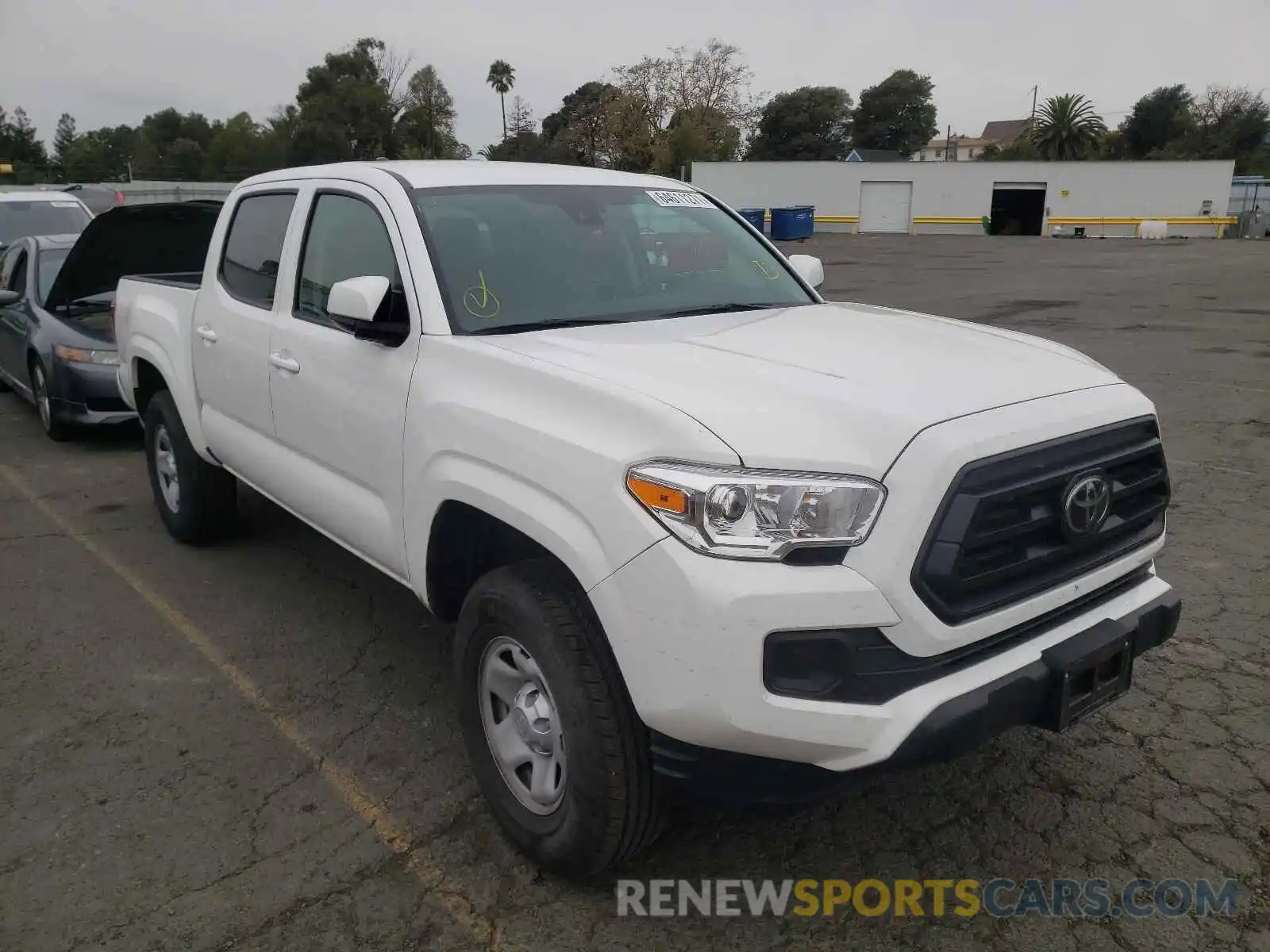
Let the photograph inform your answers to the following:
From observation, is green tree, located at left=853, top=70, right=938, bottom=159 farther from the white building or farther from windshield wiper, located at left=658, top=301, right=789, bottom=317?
windshield wiper, located at left=658, top=301, right=789, bottom=317

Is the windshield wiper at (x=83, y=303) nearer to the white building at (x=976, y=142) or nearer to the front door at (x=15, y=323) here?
the front door at (x=15, y=323)

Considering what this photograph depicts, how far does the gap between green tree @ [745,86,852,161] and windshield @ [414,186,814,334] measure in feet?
291

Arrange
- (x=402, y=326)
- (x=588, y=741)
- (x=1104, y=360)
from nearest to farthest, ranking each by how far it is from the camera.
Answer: (x=588, y=741), (x=402, y=326), (x=1104, y=360)

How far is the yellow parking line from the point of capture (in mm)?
2652

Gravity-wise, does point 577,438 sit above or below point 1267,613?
above

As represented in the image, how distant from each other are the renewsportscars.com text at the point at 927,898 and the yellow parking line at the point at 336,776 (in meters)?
0.42

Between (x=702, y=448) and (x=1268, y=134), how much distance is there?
90.3 meters

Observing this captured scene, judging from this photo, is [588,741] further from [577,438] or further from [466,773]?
[466,773]

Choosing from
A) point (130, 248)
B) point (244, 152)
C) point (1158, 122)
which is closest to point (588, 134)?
point (244, 152)

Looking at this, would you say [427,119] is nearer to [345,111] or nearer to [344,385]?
[345,111]

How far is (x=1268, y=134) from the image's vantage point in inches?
2950

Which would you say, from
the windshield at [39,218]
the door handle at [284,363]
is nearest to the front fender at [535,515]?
the door handle at [284,363]

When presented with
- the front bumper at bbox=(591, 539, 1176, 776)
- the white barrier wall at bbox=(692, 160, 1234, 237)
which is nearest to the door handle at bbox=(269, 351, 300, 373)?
the front bumper at bbox=(591, 539, 1176, 776)

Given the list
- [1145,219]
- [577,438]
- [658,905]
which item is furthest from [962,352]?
[1145,219]
